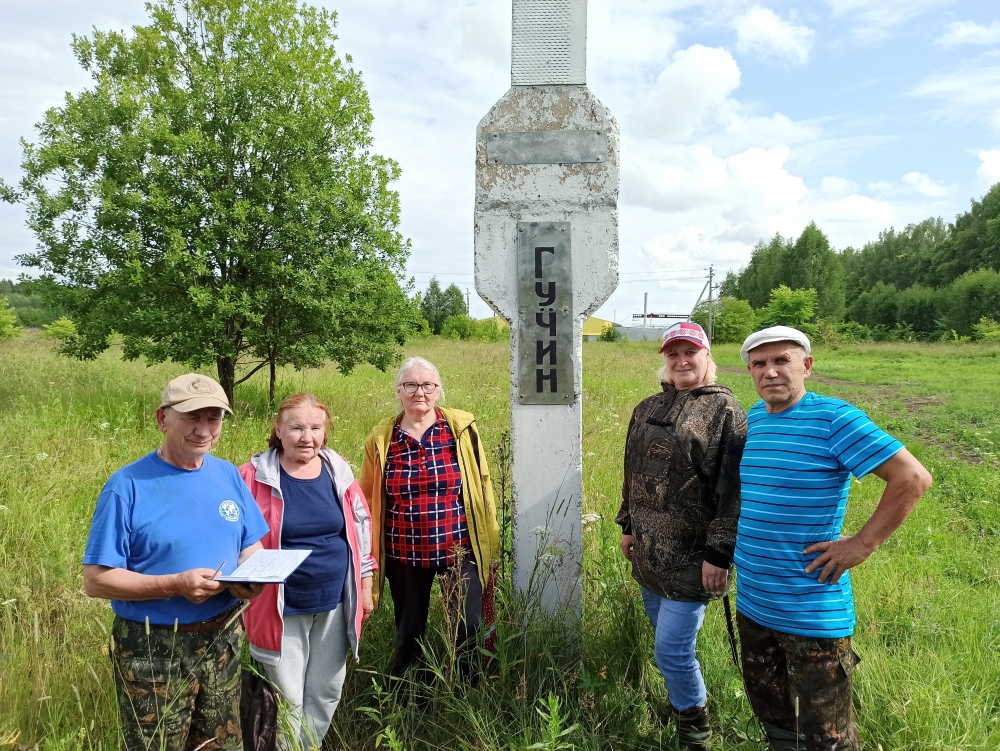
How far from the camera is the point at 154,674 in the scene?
2.02 meters

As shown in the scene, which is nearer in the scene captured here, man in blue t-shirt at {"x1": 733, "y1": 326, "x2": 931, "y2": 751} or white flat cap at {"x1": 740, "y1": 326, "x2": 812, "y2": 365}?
man in blue t-shirt at {"x1": 733, "y1": 326, "x2": 931, "y2": 751}

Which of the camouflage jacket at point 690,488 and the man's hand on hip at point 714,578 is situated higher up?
the camouflage jacket at point 690,488

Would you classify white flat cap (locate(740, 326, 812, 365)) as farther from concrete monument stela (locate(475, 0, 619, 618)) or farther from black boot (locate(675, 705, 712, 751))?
black boot (locate(675, 705, 712, 751))

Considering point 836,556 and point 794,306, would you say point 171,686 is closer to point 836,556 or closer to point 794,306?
point 836,556

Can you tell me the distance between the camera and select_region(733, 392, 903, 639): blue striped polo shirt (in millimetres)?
2074

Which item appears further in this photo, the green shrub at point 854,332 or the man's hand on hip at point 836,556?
the green shrub at point 854,332

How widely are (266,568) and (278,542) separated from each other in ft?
1.77

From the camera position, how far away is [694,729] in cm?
259

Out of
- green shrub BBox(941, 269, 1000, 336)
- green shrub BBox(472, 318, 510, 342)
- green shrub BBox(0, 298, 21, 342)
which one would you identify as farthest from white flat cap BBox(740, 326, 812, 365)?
green shrub BBox(941, 269, 1000, 336)

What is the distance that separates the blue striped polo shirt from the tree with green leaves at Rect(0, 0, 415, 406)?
6.76m

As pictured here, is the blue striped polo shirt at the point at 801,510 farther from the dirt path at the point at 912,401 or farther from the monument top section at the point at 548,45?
the dirt path at the point at 912,401

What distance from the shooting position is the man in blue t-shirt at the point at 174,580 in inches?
76.5

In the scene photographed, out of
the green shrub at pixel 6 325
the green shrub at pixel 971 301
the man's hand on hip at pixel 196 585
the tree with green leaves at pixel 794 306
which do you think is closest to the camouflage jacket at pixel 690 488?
the man's hand on hip at pixel 196 585

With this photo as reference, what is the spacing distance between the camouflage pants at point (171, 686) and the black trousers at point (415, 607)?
85 cm
